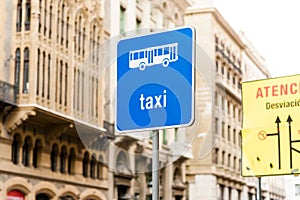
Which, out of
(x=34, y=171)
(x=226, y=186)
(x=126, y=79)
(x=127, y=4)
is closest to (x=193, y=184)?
(x=226, y=186)

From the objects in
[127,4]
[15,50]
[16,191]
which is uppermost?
[127,4]

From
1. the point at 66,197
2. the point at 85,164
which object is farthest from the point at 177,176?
the point at 66,197

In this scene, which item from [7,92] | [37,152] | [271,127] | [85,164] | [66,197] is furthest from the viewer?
[85,164]

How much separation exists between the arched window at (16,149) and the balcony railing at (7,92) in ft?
4.97

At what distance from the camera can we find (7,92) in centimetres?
2141

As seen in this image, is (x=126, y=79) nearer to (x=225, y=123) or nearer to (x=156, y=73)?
(x=156, y=73)

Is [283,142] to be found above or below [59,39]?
below

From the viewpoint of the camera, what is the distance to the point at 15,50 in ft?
73.0

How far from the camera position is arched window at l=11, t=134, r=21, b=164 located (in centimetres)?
2230

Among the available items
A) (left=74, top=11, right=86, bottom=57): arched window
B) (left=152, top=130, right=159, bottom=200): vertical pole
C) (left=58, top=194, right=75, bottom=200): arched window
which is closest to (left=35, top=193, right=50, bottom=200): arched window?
(left=58, top=194, right=75, bottom=200): arched window

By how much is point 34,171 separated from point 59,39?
4.73 meters

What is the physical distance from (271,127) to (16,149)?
11.7 metres

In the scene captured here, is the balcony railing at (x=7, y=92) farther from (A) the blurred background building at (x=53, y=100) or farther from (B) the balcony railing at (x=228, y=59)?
(B) the balcony railing at (x=228, y=59)

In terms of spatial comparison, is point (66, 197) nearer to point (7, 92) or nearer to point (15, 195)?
point (15, 195)
